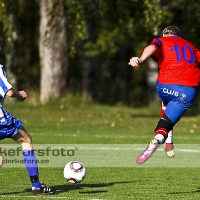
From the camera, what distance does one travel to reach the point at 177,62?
10508 millimetres

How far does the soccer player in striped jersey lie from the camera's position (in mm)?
9406

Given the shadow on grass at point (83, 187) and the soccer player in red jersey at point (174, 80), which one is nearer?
the shadow on grass at point (83, 187)

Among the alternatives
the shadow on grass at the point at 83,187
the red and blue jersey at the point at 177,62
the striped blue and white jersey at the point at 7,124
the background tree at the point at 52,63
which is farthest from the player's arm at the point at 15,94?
the background tree at the point at 52,63

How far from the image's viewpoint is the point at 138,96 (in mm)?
55250

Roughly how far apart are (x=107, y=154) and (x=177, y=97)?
4.99 m

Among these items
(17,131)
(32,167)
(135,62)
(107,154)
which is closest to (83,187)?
(32,167)

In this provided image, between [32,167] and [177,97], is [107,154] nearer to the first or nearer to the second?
[177,97]

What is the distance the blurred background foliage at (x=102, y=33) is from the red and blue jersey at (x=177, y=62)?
12.2 m

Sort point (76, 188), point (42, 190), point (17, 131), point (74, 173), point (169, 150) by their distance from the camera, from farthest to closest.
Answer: point (169, 150), point (76, 188), point (74, 173), point (42, 190), point (17, 131)

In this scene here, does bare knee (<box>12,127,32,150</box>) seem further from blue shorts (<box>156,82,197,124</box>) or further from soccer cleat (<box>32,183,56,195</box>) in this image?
blue shorts (<box>156,82,197,124</box>)

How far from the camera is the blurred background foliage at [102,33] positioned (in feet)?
80.7

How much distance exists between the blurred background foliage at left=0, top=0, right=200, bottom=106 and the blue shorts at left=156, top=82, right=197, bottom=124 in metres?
12.4

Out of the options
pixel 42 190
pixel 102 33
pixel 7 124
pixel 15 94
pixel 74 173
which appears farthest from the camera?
pixel 102 33

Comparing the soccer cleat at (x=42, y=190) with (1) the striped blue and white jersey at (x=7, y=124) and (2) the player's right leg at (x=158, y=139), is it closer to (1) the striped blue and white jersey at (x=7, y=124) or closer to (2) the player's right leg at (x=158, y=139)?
(1) the striped blue and white jersey at (x=7, y=124)
